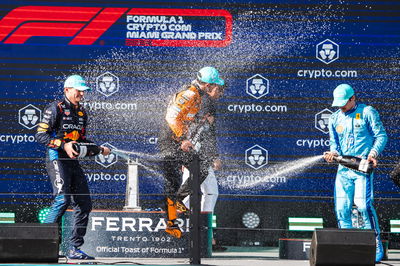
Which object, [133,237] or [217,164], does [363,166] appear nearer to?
[217,164]

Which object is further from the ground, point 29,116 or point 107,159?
point 29,116

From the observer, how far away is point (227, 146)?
1007 centimetres

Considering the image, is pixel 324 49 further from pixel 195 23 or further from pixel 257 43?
pixel 195 23

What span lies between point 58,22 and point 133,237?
286cm

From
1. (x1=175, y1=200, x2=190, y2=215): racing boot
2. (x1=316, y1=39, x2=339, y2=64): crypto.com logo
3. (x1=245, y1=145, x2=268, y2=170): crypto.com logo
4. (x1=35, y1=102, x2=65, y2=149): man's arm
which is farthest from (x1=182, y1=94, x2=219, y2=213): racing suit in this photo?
(x1=35, y1=102, x2=65, y2=149): man's arm

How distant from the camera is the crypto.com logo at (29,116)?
9.99 metres

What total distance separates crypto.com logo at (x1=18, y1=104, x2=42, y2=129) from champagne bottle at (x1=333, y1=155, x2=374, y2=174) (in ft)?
11.2

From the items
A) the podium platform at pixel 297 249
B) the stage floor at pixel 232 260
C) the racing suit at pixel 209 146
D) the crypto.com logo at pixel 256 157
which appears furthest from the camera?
the crypto.com logo at pixel 256 157

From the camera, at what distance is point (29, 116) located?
10.0 m

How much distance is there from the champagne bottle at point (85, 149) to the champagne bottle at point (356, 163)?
227 centimetres

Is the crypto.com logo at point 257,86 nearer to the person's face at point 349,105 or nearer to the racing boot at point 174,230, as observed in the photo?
the person's face at point 349,105

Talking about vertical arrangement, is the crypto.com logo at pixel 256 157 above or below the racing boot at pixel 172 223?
above

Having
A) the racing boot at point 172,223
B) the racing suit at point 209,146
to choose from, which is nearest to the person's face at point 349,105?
the racing suit at point 209,146

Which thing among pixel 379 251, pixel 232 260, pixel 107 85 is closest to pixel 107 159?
pixel 107 85
